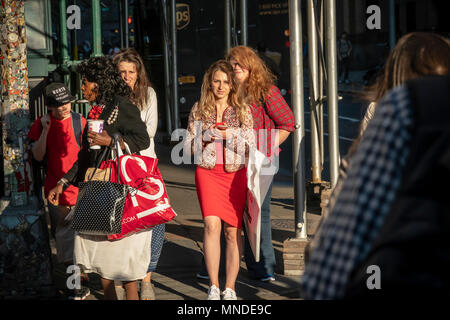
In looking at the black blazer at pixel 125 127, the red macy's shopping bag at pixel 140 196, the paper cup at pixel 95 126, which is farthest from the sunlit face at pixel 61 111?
the red macy's shopping bag at pixel 140 196

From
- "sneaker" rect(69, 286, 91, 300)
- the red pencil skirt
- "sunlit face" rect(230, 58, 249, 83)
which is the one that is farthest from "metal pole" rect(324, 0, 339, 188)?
"sneaker" rect(69, 286, 91, 300)

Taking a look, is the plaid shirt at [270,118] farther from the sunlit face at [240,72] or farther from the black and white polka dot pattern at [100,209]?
the black and white polka dot pattern at [100,209]

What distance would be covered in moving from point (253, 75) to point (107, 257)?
191cm

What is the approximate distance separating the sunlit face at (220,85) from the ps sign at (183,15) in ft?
39.7

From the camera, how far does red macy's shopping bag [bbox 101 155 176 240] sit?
15.9 feet

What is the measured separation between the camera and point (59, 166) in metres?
5.87

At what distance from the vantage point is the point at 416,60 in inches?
92.9

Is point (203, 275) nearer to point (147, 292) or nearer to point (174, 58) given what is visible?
point (147, 292)

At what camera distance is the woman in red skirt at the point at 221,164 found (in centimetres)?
548

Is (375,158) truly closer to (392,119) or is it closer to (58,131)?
(392,119)

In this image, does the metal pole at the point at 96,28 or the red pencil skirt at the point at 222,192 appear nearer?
the red pencil skirt at the point at 222,192

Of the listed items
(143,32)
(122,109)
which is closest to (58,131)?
(122,109)

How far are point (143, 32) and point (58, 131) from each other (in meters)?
12.5

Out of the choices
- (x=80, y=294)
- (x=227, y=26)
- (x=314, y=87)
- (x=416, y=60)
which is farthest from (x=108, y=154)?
(x=227, y=26)
